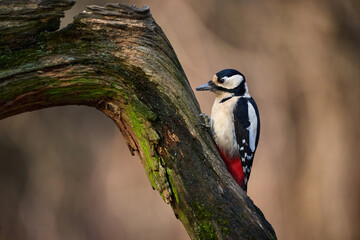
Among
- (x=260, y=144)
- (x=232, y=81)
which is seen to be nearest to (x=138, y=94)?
(x=232, y=81)

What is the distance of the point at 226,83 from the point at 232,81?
0.15 ft

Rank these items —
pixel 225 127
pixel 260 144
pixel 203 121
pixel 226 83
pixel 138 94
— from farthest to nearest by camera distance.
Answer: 1. pixel 260 144
2. pixel 226 83
3. pixel 225 127
4. pixel 203 121
5. pixel 138 94

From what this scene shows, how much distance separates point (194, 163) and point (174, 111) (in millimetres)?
266

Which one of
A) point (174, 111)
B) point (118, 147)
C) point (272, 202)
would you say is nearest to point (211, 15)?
point (118, 147)

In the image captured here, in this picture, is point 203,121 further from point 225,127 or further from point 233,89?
point 233,89

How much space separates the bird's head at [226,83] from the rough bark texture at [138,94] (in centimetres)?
79

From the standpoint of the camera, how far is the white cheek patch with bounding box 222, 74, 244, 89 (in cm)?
290

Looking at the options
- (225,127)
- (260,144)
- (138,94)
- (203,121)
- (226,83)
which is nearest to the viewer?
(138,94)

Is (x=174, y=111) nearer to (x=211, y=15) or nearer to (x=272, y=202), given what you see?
(x=272, y=202)

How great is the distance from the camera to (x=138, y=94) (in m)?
2.04

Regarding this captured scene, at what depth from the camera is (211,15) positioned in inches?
216

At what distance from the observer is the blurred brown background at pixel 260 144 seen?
16.6 ft

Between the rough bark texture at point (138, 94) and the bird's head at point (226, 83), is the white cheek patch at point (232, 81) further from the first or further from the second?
the rough bark texture at point (138, 94)

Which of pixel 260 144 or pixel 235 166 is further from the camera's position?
pixel 260 144
